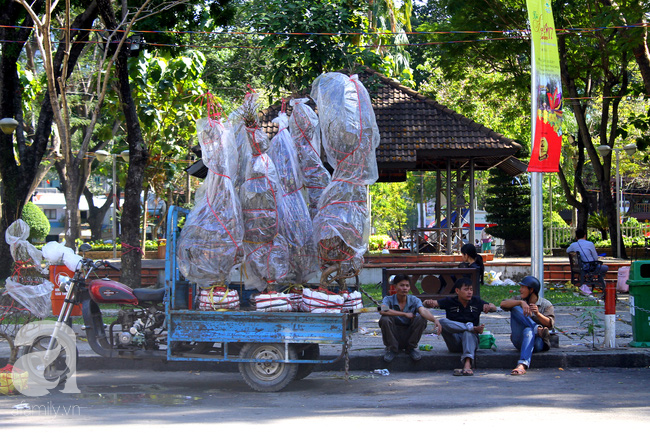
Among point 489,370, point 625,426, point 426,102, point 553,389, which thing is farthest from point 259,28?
point 625,426

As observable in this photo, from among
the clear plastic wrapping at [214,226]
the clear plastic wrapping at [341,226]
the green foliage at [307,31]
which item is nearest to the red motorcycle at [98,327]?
the clear plastic wrapping at [214,226]

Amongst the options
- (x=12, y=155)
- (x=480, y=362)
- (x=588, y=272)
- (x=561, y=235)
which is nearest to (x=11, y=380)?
(x=480, y=362)

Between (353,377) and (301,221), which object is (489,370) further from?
(301,221)

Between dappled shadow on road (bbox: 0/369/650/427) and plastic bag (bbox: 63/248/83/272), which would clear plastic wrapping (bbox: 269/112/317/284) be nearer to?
dappled shadow on road (bbox: 0/369/650/427)

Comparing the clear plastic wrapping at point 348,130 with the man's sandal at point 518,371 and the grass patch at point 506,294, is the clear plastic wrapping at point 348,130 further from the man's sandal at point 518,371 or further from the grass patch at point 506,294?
the grass patch at point 506,294

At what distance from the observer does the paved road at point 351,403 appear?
18.2 feet

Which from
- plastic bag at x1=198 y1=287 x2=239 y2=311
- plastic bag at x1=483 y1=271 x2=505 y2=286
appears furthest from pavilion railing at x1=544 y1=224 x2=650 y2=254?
plastic bag at x1=198 y1=287 x2=239 y2=311

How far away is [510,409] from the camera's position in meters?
6.03

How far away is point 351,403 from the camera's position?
6352mm

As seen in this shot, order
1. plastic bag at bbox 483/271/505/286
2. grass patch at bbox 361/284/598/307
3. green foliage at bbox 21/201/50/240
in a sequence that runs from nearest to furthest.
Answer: grass patch at bbox 361/284/598/307 → plastic bag at bbox 483/271/505/286 → green foliage at bbox 21/201/50/240

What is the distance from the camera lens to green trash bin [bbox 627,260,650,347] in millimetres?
8406

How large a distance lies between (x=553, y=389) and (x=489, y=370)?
118 centimetres

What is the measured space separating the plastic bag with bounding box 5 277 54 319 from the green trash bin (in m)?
7.00

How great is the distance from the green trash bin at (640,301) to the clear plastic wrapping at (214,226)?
5.08 metres
